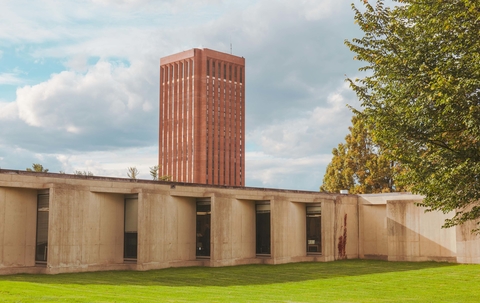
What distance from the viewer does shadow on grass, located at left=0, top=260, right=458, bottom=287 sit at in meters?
24.4

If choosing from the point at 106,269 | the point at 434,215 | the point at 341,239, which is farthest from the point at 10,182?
the point at 434,215

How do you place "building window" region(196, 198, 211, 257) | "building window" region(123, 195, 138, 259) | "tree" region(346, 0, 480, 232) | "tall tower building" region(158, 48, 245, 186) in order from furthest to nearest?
"tall tower building" region(158, 48, 245, 186) → "building window" region(196, 198, 211, 257) → "building window" region(123, 195, 138, 259) → "tree" region(346, 0, 480, 232)

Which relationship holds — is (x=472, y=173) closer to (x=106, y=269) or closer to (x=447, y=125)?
(x=447, y=125)

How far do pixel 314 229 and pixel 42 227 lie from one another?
17823mm

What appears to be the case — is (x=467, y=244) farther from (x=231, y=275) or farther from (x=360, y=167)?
(x=360, y=167)

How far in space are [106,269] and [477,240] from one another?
21.1m

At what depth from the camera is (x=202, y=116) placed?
412 ft

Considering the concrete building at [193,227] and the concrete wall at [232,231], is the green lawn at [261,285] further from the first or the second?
the concrete building at [193,227]

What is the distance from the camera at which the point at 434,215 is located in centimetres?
3678

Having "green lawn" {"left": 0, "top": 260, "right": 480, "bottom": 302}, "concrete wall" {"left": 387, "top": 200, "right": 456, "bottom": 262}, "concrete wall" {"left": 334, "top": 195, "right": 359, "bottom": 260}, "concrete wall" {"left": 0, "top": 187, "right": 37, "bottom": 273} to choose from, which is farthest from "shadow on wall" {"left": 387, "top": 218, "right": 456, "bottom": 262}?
"concrete wall" {"left": 0, "top": 187, "right": 37, "bottom": 273}

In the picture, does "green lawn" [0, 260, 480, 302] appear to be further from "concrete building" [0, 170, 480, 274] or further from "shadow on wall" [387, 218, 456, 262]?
"shadow on wall" [387, 218, 456, 262]

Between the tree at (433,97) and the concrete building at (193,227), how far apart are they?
46.4ft

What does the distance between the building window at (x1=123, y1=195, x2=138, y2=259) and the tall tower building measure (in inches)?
3703

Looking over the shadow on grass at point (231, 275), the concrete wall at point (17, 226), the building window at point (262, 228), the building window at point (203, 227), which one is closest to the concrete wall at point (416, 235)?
the shadow on grass at point (231, 275)
